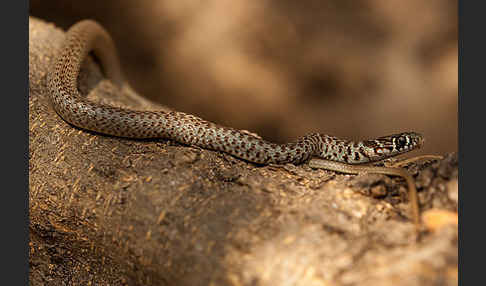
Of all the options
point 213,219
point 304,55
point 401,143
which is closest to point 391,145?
point 401,143

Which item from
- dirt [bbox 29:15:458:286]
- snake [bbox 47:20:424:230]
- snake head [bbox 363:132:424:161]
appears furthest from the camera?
snake head [bbox 363:132:424:161]

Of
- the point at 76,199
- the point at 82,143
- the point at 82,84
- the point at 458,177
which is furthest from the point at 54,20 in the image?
the point at 458,177

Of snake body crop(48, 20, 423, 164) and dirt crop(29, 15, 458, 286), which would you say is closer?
dirt crop(29, 15, 458, 286)

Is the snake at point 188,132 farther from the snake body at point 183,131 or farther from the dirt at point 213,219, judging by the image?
the dirt at point 213,219

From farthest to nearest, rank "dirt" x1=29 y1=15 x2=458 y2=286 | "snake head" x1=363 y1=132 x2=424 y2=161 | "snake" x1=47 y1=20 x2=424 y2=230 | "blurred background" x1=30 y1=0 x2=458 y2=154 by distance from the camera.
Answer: "blurred background" x1=30 y1=0 x2=458 y2=154 < "snake head" x1=363 y1=132 x2=424 y2=161 < "snake" x1=47 y1=20 x2=424 y2=230 < "dirt" x1=29 y1=15 x2=458 y2=286

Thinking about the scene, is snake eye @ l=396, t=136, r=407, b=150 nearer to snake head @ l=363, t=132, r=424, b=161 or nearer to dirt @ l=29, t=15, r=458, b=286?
snake head @ l=363, t=132, r=424, b=161

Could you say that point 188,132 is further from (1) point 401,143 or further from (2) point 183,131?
(1) point 401,143

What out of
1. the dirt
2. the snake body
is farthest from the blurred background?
the dirt
